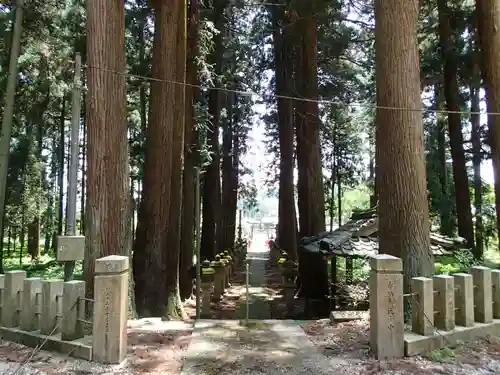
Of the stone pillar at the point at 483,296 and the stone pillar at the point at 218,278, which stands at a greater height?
the stone pillar at the point at 483,296

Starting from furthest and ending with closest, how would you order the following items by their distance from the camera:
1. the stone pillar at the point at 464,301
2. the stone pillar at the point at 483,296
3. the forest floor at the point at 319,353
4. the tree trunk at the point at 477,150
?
the tree trunk at the point at 477,150 < the stone pillar at the point at 483,296 < the stone pillar at the point at 464,301 < the forest floor at the point at 319,353

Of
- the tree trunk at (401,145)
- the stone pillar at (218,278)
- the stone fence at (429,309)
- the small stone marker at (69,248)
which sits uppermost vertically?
the tree trunk at (401,145)

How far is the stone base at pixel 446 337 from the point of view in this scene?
541 centimetres

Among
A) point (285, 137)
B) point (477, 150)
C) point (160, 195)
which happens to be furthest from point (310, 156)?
point (477, 150)

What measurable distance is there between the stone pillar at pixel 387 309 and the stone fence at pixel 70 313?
9.63 ft

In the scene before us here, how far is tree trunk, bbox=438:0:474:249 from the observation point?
52.8 feet

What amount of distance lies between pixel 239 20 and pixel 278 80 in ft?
22.0

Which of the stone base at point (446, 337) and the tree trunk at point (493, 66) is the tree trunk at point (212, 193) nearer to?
the tree trunk at point (493, 66)

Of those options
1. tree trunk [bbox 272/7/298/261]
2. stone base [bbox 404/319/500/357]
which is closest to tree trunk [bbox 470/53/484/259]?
tree trunk [bbox 272/7/298/261]

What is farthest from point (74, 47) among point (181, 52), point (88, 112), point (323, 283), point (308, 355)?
point (308, 355)

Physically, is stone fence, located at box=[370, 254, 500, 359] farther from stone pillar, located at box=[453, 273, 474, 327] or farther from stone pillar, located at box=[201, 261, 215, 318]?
stone pillar, located at box=[201, 261, 215, 318]

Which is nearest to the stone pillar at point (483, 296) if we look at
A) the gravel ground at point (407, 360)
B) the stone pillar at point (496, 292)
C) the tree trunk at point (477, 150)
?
the stone pillar at point (496, 292)

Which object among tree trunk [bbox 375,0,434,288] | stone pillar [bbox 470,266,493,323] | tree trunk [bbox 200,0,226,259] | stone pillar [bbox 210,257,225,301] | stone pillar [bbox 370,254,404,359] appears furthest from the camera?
tree trunk [bbox 200,0,226,259]

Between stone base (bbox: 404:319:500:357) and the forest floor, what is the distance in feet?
0.35
